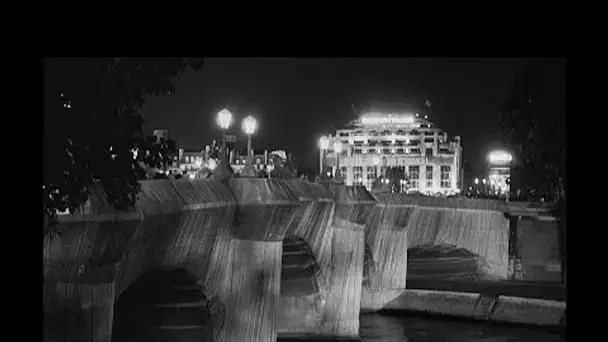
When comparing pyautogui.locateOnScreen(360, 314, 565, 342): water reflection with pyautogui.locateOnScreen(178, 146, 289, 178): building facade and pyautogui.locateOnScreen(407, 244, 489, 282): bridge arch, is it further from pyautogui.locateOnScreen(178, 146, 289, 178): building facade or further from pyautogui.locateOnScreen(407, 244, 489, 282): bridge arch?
pyautogui.locateOnScreen(178, 146, 289, 178): building facade

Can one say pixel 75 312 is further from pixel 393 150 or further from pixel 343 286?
pixel 393 150

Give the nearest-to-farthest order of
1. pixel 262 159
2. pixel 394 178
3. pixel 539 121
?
pixel 539 121 → pixel 262 159 → pixel 394 178

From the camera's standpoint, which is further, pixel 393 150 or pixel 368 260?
pixel 393 150

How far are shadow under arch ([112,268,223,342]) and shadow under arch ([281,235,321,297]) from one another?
4548 mm

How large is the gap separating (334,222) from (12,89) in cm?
2031

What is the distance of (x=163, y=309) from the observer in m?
26.5

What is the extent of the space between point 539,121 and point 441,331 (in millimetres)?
22904

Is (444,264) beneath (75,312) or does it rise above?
beneath

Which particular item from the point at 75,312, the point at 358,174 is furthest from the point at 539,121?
the point at 358,174

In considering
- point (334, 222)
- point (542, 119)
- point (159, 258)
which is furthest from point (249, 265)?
point (542, 119)

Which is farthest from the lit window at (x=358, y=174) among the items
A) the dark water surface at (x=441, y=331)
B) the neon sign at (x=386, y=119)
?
the dark water surface at (x=441, y=331)

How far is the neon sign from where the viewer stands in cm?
3784

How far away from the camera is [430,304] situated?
3934 centimetres

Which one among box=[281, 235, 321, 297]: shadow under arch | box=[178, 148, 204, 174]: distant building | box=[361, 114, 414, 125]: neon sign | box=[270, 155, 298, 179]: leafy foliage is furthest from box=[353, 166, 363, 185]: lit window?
box=[270, 155, 298, 179]: leafy foliage
